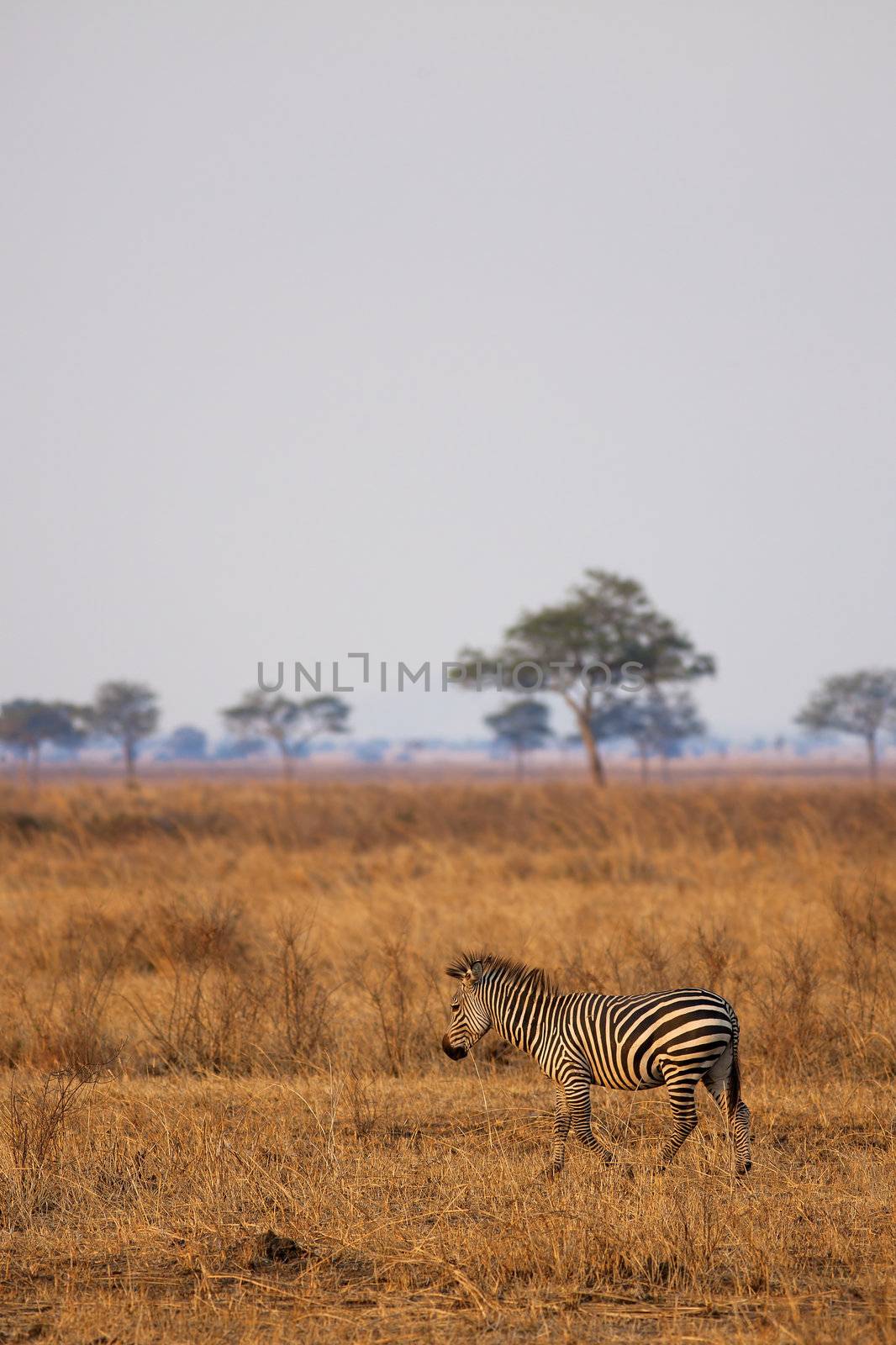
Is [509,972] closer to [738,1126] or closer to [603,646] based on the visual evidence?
[738,1126]

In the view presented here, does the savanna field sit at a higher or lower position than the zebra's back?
lower

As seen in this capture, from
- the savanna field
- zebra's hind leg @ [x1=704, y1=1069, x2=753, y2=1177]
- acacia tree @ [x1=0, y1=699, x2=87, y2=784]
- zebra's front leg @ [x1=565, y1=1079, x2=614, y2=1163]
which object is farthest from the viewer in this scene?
acacia tree @ [x1=0, y1=699, x2=87, y2=784]

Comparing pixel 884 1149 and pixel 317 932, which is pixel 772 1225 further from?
pixel 317 932

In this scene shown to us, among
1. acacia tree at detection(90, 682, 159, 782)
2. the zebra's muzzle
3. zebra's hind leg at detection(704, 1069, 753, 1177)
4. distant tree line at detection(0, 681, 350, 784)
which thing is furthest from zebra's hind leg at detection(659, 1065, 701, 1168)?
acacia tree at detection(90, 682, 159, 782)

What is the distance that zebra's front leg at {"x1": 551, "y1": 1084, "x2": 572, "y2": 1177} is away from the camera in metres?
5.82

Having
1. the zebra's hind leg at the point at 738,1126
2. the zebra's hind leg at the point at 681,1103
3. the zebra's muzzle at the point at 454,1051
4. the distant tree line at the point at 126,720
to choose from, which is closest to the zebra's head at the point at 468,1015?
the zebra's muzzle at the point at 454,1051

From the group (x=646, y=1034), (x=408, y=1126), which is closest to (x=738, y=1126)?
(x=646, y=1034)

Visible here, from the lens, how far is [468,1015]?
21.8ft

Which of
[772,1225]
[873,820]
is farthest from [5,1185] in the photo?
[873,820]

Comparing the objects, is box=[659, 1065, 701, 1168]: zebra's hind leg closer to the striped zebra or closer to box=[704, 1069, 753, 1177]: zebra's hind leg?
the striped zebra

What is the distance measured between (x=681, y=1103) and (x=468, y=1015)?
4.57 feet

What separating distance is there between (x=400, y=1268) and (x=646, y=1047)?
1738 mm

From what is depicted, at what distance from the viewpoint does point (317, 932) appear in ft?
41.1

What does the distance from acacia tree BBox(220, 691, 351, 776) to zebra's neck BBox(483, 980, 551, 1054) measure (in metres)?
99.9
